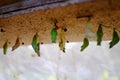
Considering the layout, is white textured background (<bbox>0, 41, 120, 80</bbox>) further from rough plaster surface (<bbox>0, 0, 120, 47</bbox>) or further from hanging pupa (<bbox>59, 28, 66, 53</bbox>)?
hanging pupa (<bbox>59, 28, 66, 53</bbox>)

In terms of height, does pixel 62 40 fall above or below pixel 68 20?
below

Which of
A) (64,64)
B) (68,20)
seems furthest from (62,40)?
(64,64)

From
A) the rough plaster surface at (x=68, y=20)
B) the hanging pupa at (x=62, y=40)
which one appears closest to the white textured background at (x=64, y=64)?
the rough plaster surface at (x=68, y=20)

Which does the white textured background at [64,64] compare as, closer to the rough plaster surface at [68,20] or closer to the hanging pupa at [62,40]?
the rough plaster surface at [68,20]

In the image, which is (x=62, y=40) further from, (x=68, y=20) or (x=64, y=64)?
(x=64, y=64)

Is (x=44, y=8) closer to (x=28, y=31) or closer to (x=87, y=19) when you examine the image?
(x=87, y=19)

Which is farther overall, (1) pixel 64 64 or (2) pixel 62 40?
(1) pixel 64 64

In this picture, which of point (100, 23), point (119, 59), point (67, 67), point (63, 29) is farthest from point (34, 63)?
point (100, 23)
